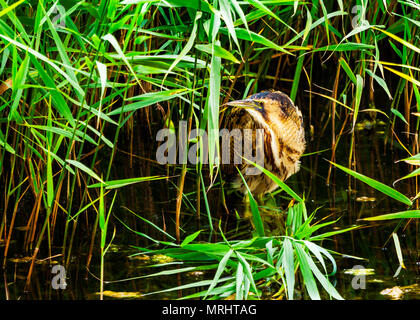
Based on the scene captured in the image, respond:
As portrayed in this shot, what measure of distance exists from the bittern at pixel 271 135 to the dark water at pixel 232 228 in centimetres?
11

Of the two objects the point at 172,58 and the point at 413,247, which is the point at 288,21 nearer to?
the point at 172,58

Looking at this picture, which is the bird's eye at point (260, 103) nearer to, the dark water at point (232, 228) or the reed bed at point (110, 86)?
the reed bed at point (110, 86)

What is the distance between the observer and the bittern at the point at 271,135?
2936mm

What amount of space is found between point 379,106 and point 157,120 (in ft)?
4.42

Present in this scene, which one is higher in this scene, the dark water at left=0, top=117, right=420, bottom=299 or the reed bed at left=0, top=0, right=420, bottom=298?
the reed bed at left=0, top=0, right=420, bottom=298

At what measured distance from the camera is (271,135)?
9.75 feet

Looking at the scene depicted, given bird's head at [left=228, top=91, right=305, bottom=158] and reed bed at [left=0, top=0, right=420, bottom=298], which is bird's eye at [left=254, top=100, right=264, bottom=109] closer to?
bird's head at [left=228, top=91, right=305, bottom=158]

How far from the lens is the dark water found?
208 cm

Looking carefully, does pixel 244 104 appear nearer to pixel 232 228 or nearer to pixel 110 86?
pixel 232 228

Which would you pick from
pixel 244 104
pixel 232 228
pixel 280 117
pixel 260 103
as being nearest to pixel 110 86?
pixel 244 104

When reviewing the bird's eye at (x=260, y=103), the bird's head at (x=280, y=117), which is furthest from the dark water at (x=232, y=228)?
the bird's eye at (x=260, y=103)

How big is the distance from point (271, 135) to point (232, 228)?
1.77ft

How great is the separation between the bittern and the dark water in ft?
0.35

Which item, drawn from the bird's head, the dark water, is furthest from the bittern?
the dark water
